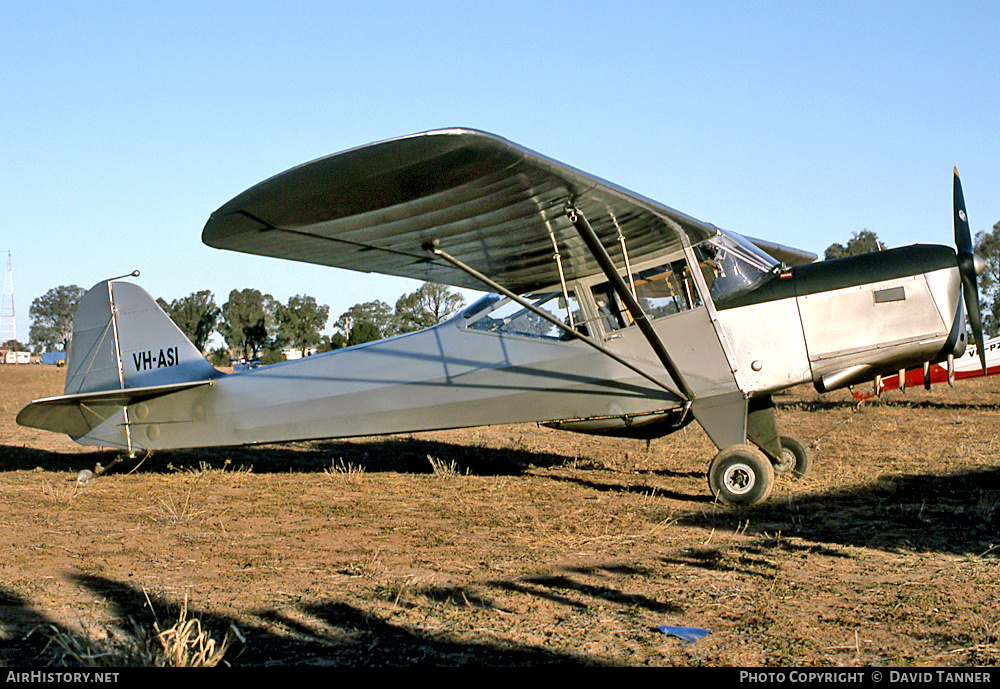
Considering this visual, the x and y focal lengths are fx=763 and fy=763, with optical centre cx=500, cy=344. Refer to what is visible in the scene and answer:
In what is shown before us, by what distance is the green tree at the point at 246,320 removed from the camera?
6900 centimetres

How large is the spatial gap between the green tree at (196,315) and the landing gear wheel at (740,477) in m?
72.7

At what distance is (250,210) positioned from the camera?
471cm

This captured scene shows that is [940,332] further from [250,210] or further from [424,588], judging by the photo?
[250,210]

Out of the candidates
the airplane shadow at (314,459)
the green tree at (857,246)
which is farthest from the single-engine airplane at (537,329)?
the green tree at (857,246)

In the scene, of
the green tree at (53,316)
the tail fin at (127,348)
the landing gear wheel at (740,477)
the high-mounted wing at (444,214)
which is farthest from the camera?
the green tree at (53,316)

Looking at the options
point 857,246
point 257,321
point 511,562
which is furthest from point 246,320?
point 511,562

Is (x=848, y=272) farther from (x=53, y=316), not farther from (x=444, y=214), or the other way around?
(x=53, y=316)

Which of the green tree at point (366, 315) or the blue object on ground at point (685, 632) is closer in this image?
the blue object on ground at point (685, 632)

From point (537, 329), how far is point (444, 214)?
2000 mm

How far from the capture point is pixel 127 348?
8438 mm

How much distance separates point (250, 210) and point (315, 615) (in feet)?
8.27

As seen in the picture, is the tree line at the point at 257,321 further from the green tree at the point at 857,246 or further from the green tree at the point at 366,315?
the green tree at the point at 857,246

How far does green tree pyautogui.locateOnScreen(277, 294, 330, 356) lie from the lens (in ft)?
237

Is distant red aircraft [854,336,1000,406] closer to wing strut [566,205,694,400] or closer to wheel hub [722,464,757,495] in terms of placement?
wheel hub [722,464,757,495]
